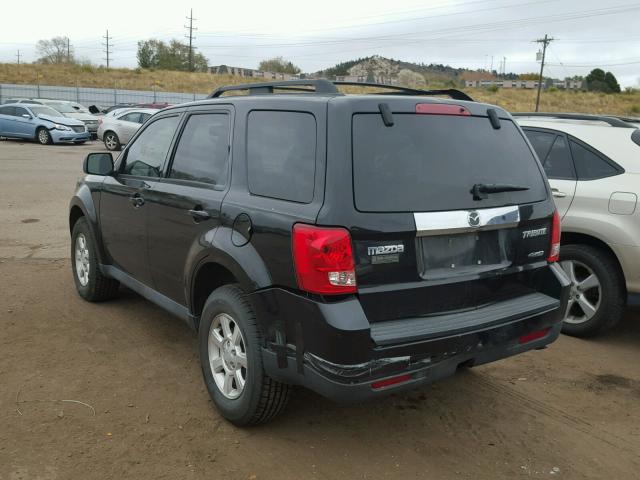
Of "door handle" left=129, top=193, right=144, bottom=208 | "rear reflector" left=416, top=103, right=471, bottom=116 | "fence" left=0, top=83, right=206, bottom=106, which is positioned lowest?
"door handle" left=129, top=193, right=144, bottom=208

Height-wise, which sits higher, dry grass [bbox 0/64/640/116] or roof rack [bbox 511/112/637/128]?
dry grass [bbox 0/64/640/116]

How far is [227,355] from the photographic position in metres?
3.46

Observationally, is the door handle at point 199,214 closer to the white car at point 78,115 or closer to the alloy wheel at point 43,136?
the alloy wheel at point 43,136

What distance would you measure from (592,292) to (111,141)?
20122 millimetres

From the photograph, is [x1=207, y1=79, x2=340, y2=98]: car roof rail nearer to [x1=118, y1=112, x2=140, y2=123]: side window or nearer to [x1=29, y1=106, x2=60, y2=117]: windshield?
[x1=118, y1=112, x2=140, y2=123]: side window

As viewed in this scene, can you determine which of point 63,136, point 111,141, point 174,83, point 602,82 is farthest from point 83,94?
point 602,82

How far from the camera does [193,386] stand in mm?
3926

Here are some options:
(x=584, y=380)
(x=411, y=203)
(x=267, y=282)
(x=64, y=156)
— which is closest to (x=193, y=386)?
(x=267, y=282)

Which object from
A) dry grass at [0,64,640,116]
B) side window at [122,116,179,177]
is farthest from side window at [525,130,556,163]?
dry grass at [0,64,640,116]

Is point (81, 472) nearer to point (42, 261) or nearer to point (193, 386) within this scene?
point (193, 386)

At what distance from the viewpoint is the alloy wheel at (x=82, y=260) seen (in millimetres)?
5473

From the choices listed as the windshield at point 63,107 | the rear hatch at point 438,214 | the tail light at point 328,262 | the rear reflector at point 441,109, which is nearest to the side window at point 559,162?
the rear hatch at point 438,214

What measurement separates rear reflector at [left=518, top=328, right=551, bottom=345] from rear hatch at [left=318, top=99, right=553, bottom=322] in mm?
231

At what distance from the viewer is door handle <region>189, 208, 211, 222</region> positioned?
3.53m
